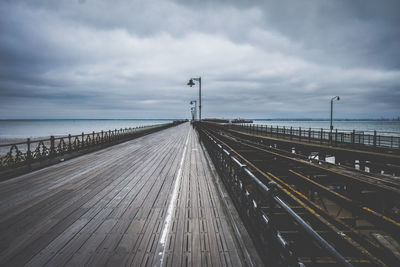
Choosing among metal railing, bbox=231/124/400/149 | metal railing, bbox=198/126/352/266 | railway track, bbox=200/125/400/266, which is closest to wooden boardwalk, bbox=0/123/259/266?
metal railing, bbox=198/126/352/266

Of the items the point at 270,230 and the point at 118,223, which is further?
the point at 118,223

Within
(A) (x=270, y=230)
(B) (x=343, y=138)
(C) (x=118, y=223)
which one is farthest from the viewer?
(B) (x=343, y=138)

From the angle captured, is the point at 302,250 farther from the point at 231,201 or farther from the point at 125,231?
the point at 125,231

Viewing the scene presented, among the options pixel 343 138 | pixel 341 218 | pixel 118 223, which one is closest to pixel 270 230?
pixel 118 223

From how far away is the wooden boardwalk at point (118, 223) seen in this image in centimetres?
354

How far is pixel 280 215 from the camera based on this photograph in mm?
5125

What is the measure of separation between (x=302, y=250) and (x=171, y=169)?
6.52 m

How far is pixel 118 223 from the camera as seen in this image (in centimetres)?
465

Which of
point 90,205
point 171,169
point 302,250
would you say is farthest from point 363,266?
point 171,169

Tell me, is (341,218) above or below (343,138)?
below

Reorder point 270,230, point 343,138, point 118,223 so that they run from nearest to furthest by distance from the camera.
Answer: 1. point 270,230
2. point 118,223
3. point 343,138

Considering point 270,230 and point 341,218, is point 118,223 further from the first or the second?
point 341,218

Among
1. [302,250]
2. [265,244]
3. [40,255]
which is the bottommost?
[302,250]

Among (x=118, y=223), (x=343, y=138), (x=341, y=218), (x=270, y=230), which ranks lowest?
(x=341, y=218)
